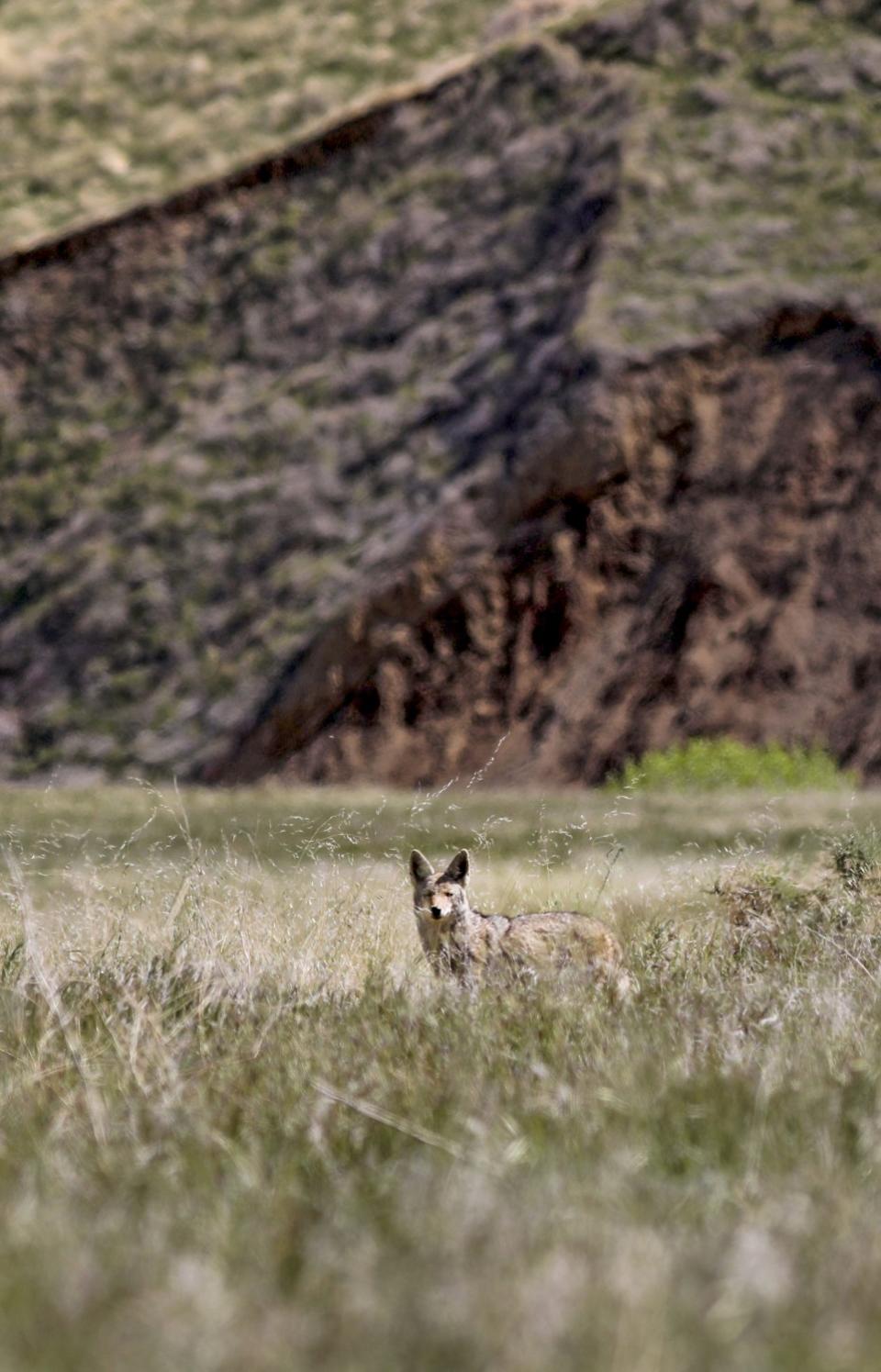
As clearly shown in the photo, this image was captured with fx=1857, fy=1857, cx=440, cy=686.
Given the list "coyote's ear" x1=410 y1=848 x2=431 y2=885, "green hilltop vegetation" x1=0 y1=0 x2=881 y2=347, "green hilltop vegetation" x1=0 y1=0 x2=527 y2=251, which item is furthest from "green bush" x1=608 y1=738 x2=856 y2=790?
"green hilltop vegetation" x1=0 y1=0 x2=527 y2=251

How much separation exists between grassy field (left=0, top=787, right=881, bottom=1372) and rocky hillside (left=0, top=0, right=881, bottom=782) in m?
21.0

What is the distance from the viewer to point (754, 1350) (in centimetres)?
300

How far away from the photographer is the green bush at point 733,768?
2564 centimetres

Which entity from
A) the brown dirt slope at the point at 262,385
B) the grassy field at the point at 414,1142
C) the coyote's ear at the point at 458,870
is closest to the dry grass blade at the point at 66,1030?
the grassy field at the point at 414,1142

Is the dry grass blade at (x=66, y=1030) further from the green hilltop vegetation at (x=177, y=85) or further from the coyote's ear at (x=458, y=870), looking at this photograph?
the green hilltop vegetation at (x=177, y=85)

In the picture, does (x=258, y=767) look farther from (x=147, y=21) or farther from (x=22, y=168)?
(x=147, y=21)

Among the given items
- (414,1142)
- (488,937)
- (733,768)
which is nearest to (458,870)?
(488,937)

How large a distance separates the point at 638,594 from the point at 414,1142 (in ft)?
85.5

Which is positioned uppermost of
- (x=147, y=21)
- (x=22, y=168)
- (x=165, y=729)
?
(x=147, y=21)

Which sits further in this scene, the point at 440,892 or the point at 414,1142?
the point at 440,892

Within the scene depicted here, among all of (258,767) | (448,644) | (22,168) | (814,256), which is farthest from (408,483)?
(22,168)

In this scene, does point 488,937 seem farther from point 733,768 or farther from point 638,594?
point 638,594

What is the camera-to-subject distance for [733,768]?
1041 inches

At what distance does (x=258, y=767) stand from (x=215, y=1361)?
27.8 metres
